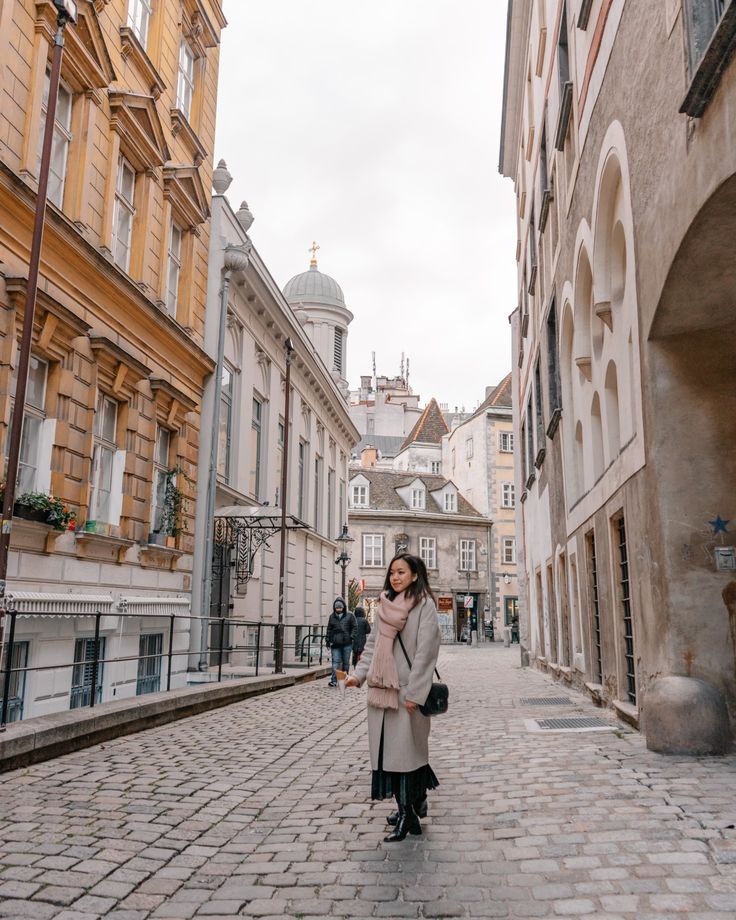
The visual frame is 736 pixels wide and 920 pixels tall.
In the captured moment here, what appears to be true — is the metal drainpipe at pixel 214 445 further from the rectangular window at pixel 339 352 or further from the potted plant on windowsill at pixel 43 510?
the rectangular window at pixel 339 352

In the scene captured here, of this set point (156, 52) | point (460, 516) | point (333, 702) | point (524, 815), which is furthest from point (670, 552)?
point (460, 516)

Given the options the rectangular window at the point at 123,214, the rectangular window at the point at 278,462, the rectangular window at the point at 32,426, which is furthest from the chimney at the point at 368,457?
the rectangular window at the point at 32,426

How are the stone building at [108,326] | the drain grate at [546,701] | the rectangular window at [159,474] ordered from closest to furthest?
1. the stone building at [108,326]
2. the drain grate at [546,701]
3. the rectangular window at [159,474]

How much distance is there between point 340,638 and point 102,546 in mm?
5823

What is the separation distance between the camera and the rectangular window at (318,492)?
106 feet

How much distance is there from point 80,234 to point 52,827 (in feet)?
29.2

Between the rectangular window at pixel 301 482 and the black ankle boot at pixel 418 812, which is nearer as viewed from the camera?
the black ankle boot at pixel 418 812

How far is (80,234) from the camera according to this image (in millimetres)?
11922

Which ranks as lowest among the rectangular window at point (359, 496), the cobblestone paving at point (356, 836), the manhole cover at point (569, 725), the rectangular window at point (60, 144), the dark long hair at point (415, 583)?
the cobblestone paving at point (356, 836)

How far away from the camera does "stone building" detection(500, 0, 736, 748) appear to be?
20.4 feet

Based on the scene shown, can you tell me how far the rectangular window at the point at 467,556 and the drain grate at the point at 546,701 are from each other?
41.7m

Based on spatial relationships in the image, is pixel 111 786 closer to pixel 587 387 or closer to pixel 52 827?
pixel 52 827

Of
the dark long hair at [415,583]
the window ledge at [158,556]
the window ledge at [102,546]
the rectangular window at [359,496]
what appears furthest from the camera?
the rectangular window at [359,496]

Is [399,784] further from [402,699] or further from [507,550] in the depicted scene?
[507,550]
